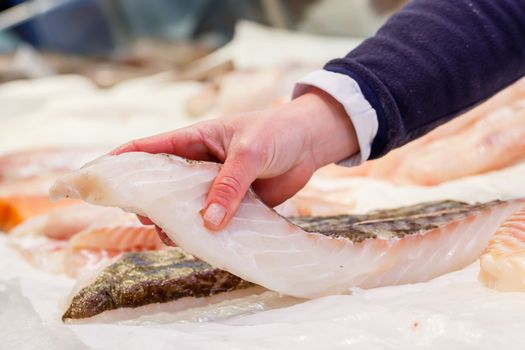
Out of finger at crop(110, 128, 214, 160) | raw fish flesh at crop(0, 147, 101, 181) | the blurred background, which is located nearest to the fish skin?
finger at crop(110, 128, 214, 160)

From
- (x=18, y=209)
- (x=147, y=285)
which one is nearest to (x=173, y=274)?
(x=147, y=285)

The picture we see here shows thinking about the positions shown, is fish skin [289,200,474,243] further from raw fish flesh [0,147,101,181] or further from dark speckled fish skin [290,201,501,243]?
raw fish flesh [0,147,101,181]

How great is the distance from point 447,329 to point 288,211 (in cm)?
79

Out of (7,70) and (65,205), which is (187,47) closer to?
(7,70)

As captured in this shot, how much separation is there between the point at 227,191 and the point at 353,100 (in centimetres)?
41

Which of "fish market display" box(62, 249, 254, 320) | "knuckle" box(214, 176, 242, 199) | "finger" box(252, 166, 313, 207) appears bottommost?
"fish market display" box(62, 249, 254, 320)

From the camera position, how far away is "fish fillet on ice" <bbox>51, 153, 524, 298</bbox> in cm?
117

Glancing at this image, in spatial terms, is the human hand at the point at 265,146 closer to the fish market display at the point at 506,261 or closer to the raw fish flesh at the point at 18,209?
the fish market display at the point at 506,261

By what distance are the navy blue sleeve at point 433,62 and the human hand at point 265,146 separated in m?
0.09

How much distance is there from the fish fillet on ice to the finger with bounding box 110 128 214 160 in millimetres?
101

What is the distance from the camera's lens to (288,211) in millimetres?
1790

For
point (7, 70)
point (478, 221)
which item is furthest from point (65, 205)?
point (7, 70)

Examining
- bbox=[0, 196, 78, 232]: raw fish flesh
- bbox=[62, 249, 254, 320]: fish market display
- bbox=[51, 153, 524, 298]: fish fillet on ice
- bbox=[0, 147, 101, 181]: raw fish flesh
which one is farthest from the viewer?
bbox=[0, 147, 101, 181]: raw fish flesh

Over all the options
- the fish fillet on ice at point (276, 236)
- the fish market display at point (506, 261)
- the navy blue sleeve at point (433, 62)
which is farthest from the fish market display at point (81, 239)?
the fish market display at point (506, 261)
